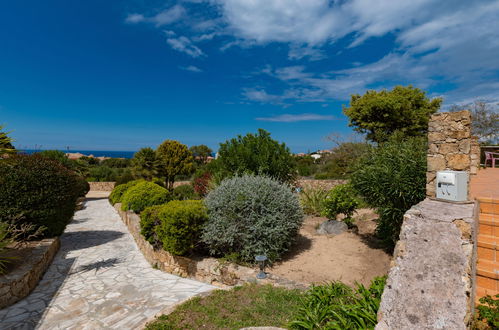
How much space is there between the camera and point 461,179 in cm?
325

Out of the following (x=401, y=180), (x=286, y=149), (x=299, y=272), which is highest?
(x=286, y=149)

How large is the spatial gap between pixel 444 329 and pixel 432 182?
257 centimetres

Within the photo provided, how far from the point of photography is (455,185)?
3279 millimetres

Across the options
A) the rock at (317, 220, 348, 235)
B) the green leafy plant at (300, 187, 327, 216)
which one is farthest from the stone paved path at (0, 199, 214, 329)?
the green leafy plant at (300, 187, 327, 216)

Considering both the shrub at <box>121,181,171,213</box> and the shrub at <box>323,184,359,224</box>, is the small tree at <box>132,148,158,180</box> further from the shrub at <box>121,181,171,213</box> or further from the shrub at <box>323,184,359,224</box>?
the shrub at <box>323,184,359,224</box>

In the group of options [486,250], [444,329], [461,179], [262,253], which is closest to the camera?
[444,329]

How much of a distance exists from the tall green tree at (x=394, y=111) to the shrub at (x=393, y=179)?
10834 mm

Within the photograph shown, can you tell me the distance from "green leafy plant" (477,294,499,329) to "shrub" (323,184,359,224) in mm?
5285

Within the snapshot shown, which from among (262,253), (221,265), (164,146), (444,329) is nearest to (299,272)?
(262,253)

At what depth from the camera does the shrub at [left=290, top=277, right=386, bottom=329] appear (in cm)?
258

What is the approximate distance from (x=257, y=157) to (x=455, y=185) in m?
5.95

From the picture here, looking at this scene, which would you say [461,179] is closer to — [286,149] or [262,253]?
[262,253]

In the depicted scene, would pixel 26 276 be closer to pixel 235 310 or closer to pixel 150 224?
pixel 150 224

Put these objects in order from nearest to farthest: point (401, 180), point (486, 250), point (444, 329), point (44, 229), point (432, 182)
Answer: point (444, 329) → point (486, 250) → point (432, 182) → point (401, 180) → point (44, 229)
